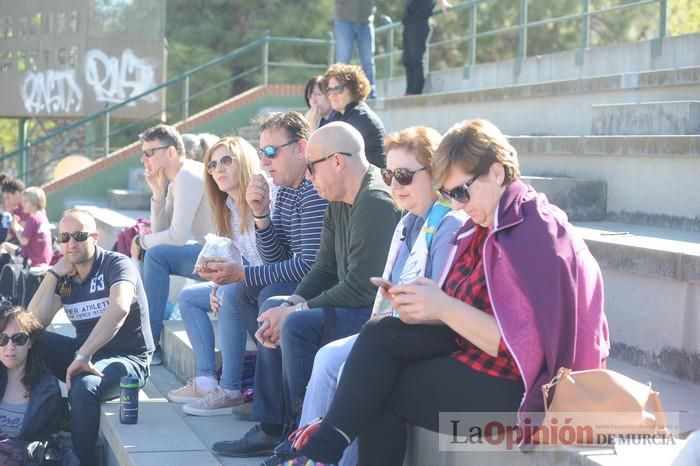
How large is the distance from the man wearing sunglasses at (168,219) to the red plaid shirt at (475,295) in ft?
10.8

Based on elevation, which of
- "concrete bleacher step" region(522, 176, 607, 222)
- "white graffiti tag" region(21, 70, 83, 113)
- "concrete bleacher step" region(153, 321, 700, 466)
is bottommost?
"concrete bleacher step" region(153, 321, 700, 466)

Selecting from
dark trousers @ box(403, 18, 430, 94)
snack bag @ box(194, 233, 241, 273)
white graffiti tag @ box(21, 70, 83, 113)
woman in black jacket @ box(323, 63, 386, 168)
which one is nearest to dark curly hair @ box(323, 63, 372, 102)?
woman in black jacket @ box(323, 63, 386, 168)

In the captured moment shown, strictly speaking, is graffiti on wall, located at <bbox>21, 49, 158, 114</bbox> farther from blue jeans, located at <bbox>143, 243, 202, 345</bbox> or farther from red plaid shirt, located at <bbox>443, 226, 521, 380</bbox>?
red plaid shirt, located at <bbox>443, 226, 521, 380</bbox>

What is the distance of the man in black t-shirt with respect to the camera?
5680 mm

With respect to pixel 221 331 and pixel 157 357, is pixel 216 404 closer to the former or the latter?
pixel 221 331

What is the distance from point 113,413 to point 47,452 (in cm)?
41

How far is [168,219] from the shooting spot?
7.06 m

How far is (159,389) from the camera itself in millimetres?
5996

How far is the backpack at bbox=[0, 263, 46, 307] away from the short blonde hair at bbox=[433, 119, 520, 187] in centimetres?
514

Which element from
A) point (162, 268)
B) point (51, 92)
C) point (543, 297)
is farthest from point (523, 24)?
point (51, 92)

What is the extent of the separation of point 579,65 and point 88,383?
224 inches

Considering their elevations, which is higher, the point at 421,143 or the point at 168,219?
the point at 421,143

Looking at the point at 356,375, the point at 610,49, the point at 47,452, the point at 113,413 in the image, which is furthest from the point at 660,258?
the point at 610,49

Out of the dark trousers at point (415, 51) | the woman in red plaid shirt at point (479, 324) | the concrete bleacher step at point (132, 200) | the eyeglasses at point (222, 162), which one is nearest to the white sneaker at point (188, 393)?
the eyeglasses at point (222, 162)
